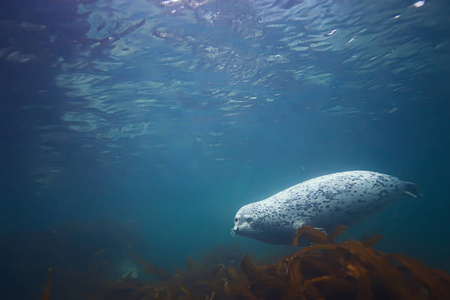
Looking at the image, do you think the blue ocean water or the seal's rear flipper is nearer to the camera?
the seal's rear flipper

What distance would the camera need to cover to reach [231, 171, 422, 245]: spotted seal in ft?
13.9

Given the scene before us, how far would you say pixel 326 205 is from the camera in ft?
13.9

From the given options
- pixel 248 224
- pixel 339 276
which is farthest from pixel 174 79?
pixel 339 276

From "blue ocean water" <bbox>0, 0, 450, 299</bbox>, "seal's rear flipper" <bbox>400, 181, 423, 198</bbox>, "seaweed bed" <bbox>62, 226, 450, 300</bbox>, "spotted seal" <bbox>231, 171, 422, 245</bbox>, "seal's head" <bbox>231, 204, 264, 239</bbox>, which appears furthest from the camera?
"blue ocean water" <bbox>0, 0, 450, 299</bbox>

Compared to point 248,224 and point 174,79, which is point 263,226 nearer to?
point 248,224

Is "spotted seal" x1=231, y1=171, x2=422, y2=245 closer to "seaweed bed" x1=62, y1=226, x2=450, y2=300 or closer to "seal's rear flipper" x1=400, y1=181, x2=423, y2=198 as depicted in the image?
"seal's rear flipper" x1=400, y1=181, x2=423, y2=198

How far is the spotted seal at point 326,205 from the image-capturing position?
13.9 ft

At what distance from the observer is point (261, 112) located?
18.4 metres

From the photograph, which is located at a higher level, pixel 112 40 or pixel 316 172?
pixel 112 40

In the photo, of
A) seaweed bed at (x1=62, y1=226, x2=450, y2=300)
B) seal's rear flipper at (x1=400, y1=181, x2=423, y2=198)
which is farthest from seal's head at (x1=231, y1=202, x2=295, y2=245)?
seal's rear flipper at (x1=400, y1=181, x2=423, y2=198)

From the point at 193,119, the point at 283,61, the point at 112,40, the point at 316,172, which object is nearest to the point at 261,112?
the point at 193,119

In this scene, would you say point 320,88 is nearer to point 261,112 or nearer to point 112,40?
point 261,112

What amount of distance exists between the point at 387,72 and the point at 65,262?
71.6 feet

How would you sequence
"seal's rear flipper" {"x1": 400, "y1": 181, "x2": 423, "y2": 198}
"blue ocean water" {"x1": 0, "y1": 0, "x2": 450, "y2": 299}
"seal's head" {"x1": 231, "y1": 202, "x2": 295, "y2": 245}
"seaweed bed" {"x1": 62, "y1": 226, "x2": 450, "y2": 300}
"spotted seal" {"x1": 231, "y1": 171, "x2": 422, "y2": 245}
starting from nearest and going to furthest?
"seaweed bed" {"x1": 62, "y1": 226, "x2": 450, "y2": 300} → "spotted seal" {"x1": 231, "y1": 171, "x2": 422, "y2": 245} → "seal's head" {"x1": 231, "y1": 202, "x2": 295, "y2": 245} → "seal's rear flipper" {"x1": 400, "y1": 181, "x2": 423, "y2": 198} → "blue ocean water" {"x1": 0, "y1": 0, "x2": 450, "y2": 299}
